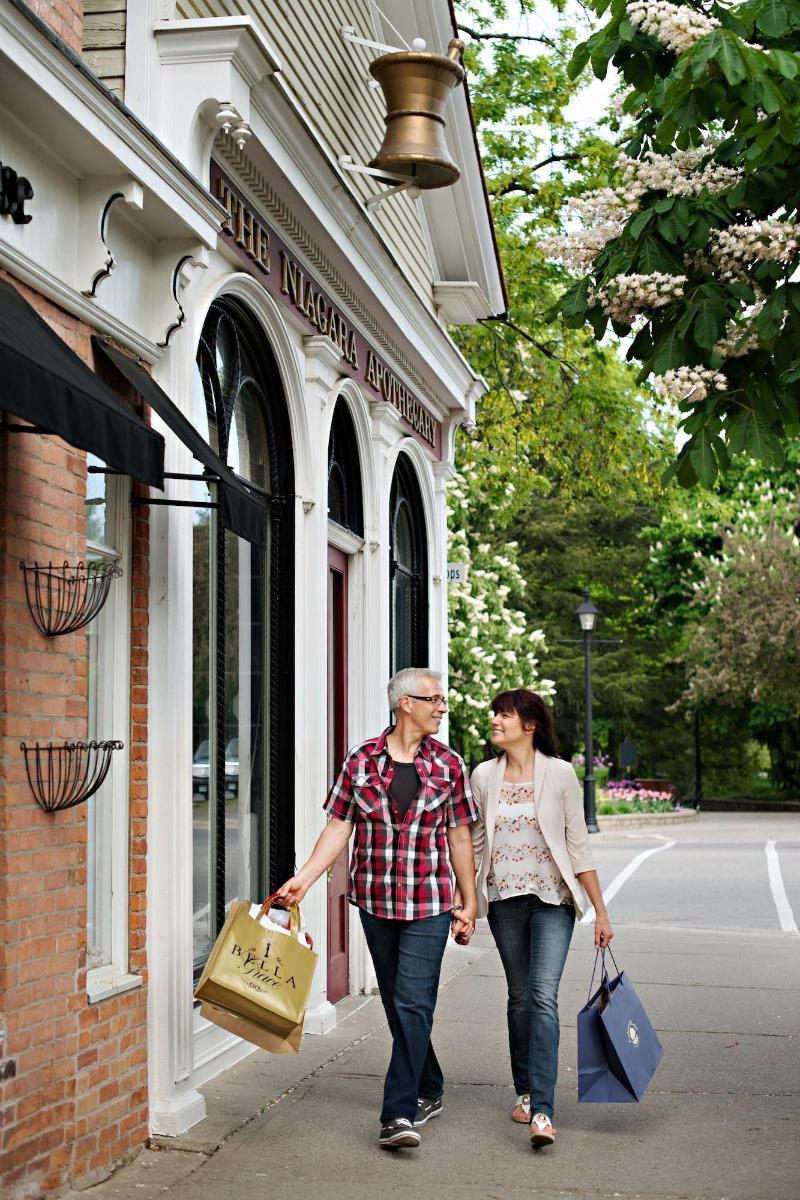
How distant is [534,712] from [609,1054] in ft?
4.73

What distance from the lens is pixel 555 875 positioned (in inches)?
260

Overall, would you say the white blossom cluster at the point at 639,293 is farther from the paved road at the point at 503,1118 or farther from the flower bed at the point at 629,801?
the flower bed at the point at 629,801

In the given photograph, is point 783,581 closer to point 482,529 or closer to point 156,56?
point 482,529

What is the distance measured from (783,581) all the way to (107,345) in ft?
118

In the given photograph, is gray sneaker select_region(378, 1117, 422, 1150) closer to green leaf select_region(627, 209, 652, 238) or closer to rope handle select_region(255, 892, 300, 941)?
rope handle select_region(255, 892, 300, 941)

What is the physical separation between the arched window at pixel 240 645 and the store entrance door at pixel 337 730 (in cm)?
93

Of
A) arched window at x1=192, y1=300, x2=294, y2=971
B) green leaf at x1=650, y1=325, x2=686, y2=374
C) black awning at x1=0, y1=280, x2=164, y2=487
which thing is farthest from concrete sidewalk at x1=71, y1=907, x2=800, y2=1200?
green leaf at x1=650, y1=325, x2=686, y2=374

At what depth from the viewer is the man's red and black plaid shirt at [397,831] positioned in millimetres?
6391

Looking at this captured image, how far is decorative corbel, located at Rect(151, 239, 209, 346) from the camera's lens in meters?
6.54

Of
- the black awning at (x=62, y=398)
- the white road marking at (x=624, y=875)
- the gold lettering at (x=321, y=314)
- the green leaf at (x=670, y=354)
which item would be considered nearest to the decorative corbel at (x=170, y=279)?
the black awning at (x=62, y=398)

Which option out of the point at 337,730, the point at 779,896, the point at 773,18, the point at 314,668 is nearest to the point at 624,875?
the point at 779,896

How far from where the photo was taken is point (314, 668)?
29.9 ft

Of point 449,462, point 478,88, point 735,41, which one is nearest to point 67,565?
point 735,41

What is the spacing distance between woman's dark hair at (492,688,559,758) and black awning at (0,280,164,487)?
201cm
